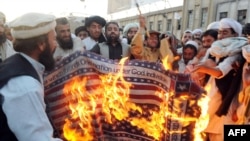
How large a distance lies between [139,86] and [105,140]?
611 mm

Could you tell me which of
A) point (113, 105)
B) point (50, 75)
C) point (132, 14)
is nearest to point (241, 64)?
point (113, 105)

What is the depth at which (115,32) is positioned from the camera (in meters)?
5.94

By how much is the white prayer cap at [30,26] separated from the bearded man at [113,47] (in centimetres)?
303

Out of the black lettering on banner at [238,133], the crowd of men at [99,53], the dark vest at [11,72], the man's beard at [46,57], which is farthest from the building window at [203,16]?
the dark vest at [11,72]

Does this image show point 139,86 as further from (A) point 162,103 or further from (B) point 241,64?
(B) point 241,64

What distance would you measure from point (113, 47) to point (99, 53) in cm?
30

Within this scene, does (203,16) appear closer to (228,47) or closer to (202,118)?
(228,47)

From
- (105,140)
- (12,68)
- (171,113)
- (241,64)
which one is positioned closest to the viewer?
(12,68)

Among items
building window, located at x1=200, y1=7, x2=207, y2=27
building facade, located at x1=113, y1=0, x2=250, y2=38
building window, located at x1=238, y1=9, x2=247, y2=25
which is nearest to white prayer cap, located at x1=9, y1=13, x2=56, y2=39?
building facade, located at x1=113, y1=0, x2=250, y2=38

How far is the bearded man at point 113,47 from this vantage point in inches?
223

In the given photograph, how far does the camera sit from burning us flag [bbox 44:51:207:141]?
335 cm

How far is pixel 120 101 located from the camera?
3.50 meters

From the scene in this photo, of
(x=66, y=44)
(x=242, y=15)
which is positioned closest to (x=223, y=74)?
(x=66, y=44)

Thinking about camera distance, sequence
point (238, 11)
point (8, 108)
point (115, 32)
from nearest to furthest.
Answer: point (8, 108) → point (115, 32) → point (238, 11)
